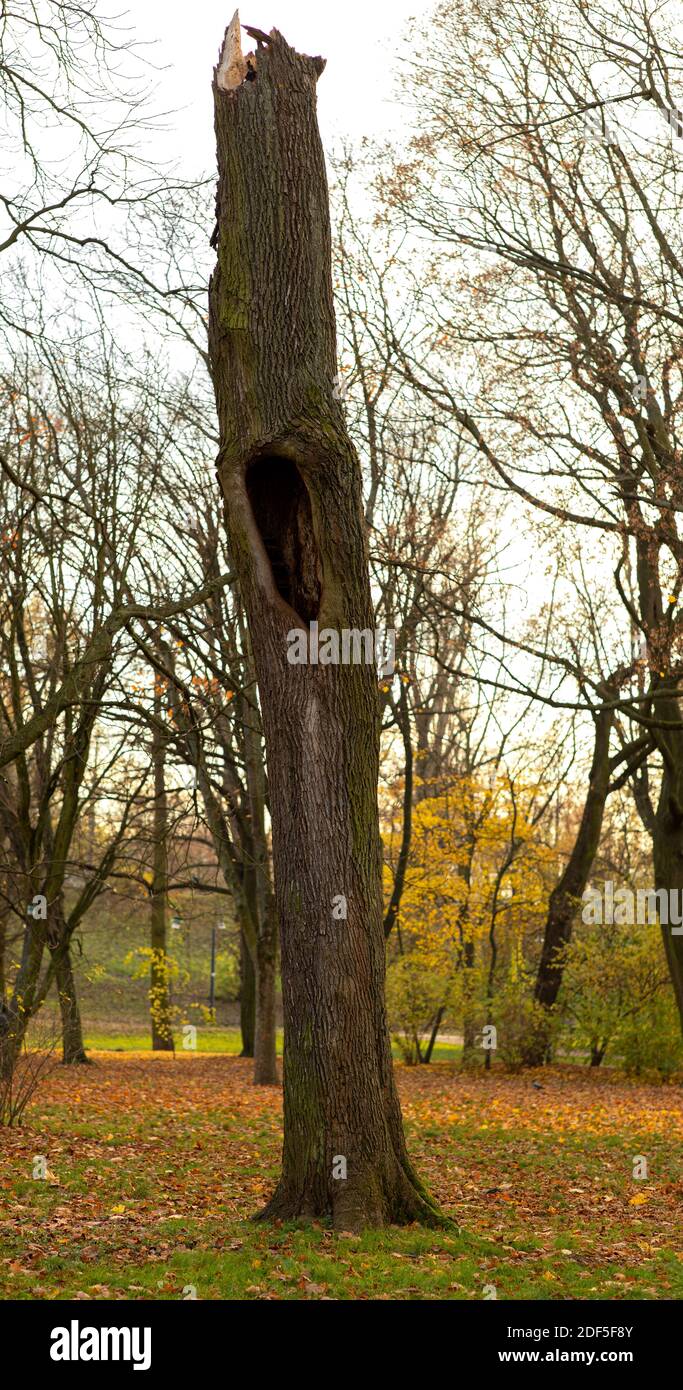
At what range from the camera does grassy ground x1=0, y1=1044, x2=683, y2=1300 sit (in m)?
5.44

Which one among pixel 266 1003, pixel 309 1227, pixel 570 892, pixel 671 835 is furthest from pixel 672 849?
pixel 309 1227

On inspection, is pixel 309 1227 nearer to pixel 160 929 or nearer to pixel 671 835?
pixel 671 835

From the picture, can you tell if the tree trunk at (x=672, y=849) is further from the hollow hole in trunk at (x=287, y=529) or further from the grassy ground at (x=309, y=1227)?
the hollow hole in trunk at (x=287, y=529)

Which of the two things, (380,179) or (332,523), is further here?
(380,179)

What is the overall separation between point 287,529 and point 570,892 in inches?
603

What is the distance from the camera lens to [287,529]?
716 centimetres

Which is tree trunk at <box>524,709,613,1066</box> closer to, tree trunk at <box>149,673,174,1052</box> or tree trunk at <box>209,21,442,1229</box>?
tree trunk at <box>149,673,174,1052</box>

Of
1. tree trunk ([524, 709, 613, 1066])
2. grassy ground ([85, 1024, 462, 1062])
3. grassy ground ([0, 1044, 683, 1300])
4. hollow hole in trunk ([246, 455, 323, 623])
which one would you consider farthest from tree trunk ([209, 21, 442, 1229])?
grassy ground ([85, 1024, 462, 1062])

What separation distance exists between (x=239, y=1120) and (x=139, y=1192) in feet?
14.7

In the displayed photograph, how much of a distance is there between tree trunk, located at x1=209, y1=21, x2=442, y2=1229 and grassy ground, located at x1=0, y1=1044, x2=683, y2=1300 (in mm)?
506

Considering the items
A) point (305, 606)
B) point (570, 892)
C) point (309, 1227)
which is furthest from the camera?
A: point (570, 892)

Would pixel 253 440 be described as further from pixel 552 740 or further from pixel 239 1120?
pixel 552 740
